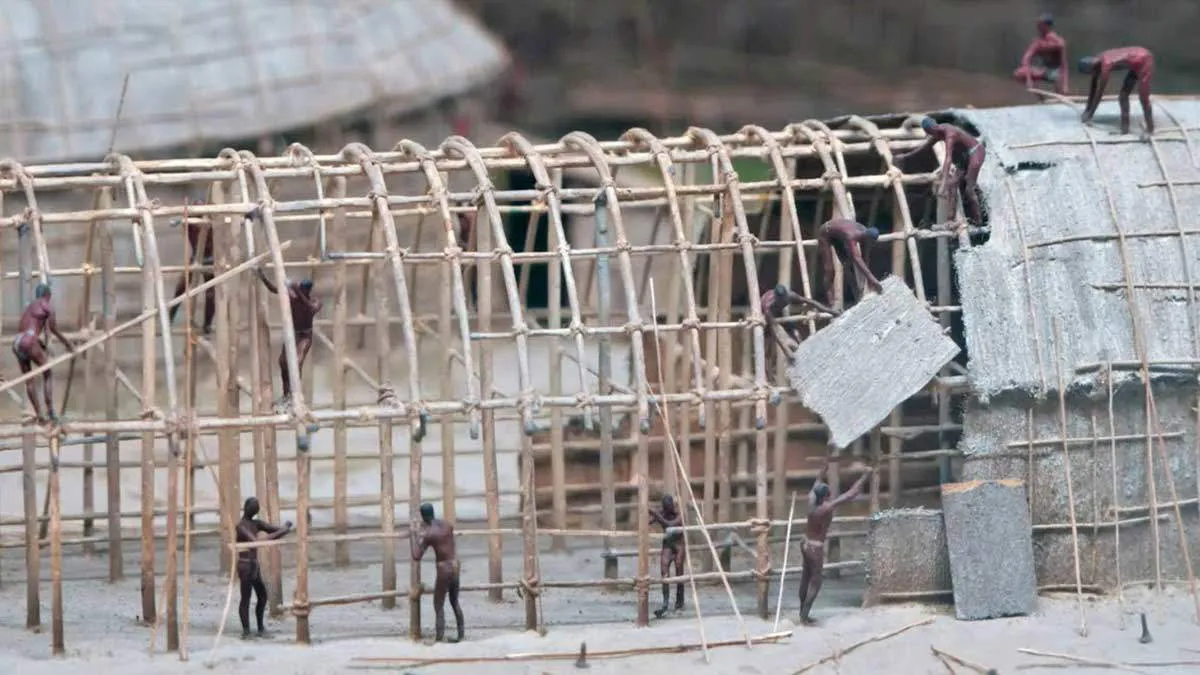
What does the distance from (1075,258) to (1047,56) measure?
8.60 feet

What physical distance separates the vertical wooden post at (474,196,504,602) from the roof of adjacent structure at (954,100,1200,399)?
329 centimetres

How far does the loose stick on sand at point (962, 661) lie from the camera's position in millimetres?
11391

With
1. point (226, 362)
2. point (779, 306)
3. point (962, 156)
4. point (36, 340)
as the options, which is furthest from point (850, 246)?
point (36, 340)

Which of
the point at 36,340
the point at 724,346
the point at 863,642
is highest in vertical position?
the point at 36,340

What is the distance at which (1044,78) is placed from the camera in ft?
48.2

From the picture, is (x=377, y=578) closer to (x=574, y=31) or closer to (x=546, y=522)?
(x=546, y=522)

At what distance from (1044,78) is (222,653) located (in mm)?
7852

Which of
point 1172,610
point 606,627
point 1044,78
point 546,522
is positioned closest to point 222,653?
point 606,627

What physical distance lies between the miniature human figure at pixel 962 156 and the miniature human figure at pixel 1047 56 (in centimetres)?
172

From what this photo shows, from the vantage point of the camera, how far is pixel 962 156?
13.0m

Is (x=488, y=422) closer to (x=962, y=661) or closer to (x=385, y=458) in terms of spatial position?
(x=385, y=458)

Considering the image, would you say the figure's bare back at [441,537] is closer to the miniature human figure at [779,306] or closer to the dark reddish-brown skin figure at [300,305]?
the dark reddish-brown skin figure at [300,305]

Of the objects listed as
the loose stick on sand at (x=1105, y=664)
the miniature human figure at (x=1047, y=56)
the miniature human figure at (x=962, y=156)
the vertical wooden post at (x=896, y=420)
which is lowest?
the loose stick on sand at (x=1105, y=664)

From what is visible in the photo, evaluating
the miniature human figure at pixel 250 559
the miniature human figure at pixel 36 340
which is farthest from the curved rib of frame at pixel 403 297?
the miniature human figure at pixel 36 340
